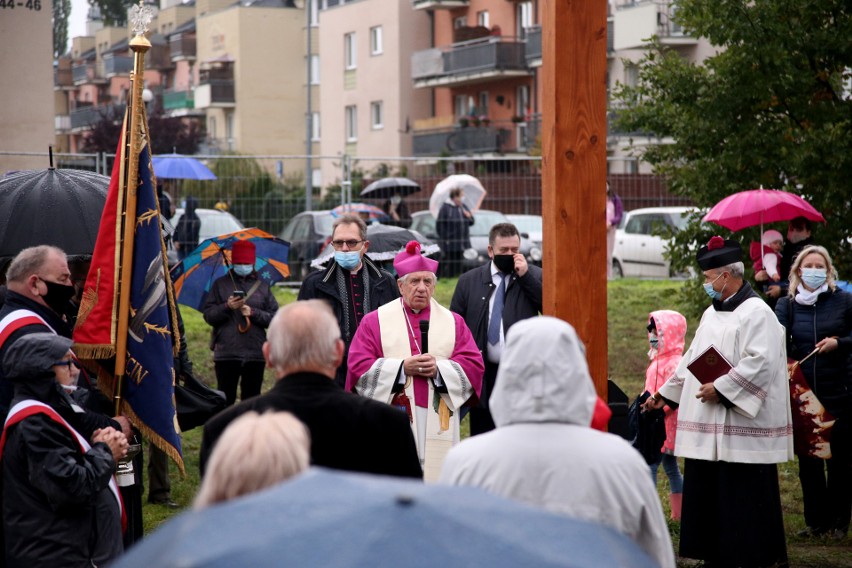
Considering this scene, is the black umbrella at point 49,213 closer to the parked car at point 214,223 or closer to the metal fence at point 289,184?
the metal fence at point 289,184

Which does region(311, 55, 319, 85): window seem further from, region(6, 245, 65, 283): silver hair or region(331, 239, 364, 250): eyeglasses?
region(6, 245, 65, 283): silver hair

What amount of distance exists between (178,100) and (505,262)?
69.3m

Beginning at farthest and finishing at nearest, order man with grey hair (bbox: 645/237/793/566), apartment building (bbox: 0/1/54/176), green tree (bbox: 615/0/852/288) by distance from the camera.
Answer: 1. apartment building (bbox: 0/1/54/176)
2. green tree (bbox: 615/0/852/288)
3. man with grey hair (bbox: 645/237/793/566)

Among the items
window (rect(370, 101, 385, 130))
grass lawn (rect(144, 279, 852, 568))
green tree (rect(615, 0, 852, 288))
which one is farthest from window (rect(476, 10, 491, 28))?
green tree (rect(615, 0, 852, 288))

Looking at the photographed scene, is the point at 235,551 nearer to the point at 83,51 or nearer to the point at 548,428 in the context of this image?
the point at 548,428

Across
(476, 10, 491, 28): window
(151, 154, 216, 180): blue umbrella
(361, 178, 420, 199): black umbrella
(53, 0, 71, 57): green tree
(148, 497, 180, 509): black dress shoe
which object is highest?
(53, 0, 71, 57): green tree

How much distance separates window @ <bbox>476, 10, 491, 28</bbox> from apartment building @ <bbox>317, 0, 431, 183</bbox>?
11.0 feet

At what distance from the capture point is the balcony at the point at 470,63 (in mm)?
47562

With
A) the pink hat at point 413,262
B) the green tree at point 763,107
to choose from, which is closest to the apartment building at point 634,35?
the green tree at point 763,107

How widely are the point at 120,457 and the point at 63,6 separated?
10397 centimetres

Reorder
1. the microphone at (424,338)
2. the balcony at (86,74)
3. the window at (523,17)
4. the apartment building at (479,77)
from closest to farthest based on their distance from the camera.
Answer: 1. the microphone at (424,338)
2. the apartment building at (479,77)
3. the window at (523,17)
4. the balcony at (86,74)

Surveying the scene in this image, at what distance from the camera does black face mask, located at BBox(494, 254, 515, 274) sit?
8672 mm

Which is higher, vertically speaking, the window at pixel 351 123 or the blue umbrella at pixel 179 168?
the window at pixel 351 123

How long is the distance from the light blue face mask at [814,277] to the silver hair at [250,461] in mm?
6392
